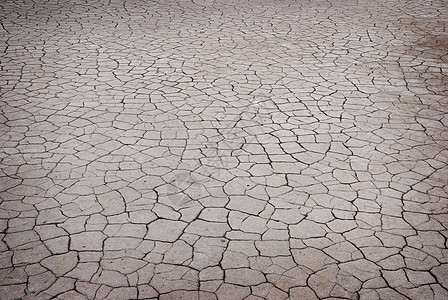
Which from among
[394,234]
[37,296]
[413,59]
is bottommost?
[37,296]

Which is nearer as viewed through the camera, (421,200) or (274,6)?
(421,200)

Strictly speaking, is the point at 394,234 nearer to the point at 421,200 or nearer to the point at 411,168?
the point at 421,200

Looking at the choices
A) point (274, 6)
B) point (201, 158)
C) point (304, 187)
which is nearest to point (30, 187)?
point (201, 158)

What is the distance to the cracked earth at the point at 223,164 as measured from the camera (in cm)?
265

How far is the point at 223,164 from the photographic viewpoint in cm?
376

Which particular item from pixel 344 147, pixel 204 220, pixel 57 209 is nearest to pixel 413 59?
pixel 344 147

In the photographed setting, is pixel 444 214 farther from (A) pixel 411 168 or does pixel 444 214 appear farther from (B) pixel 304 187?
(B) pixel 304 187

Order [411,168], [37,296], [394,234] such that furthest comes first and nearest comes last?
1. [411,168]
2. [394,234]
3. [37,296]

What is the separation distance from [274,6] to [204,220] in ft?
22.5

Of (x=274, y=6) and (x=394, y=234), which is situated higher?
(x=274, y=6)

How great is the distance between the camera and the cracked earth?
8.68 ft

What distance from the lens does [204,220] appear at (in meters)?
3.10

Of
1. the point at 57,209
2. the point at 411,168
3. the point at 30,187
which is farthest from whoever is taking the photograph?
the point at 411,168

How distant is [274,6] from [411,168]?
6.09 metres
